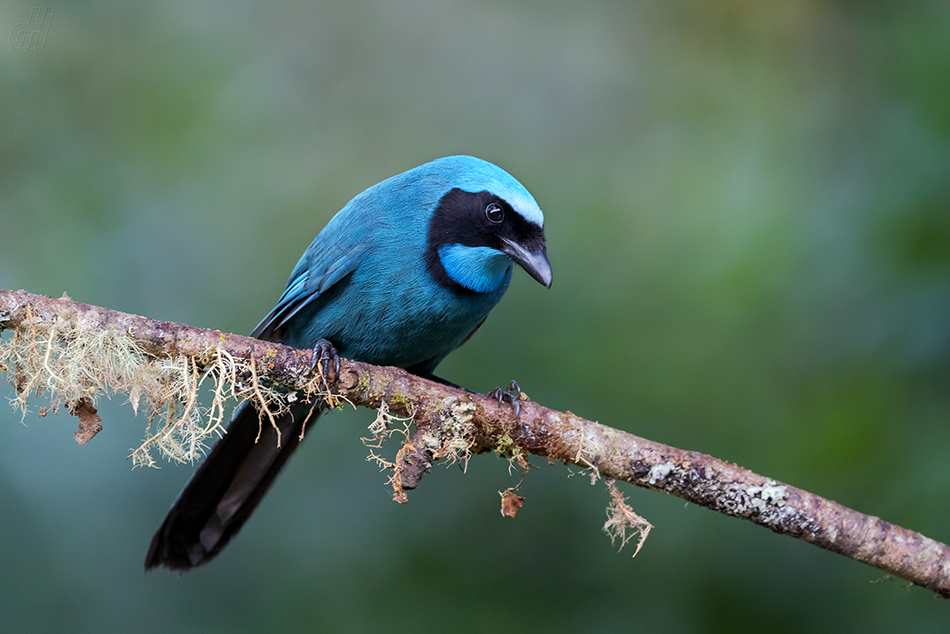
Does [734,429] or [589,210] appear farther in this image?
[589,210]

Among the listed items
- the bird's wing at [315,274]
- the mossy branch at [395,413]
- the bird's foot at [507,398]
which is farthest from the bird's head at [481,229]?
the mossy branch at [395,413]

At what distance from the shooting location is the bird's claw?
237cm

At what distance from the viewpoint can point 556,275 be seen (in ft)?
13.6

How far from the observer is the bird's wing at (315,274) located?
2969 millimetres

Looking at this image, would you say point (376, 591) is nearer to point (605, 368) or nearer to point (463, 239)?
point (605, 368)

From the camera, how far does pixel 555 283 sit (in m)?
4.09

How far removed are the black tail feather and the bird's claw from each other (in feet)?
2.31

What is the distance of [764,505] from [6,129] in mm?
3931

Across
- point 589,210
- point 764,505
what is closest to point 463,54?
point 589,210

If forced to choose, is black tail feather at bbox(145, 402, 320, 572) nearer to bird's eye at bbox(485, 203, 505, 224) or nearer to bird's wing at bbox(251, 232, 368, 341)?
bird's wing at bbox(251, 232, 368, 341)

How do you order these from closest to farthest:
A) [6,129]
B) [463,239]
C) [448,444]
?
[448,444] < [463,239] < [6,129]

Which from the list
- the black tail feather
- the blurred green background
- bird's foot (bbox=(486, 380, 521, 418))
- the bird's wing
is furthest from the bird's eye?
the blurred green background

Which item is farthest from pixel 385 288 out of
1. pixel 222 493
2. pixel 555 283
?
pixel 555 283

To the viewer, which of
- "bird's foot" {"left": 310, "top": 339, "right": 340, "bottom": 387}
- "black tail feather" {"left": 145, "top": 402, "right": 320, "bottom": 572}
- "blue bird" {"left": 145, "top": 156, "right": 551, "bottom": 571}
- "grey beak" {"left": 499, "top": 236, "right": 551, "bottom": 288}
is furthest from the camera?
"black tail feather" {"left": 145, "top": 402, "right": 320, "bottom": 572}
